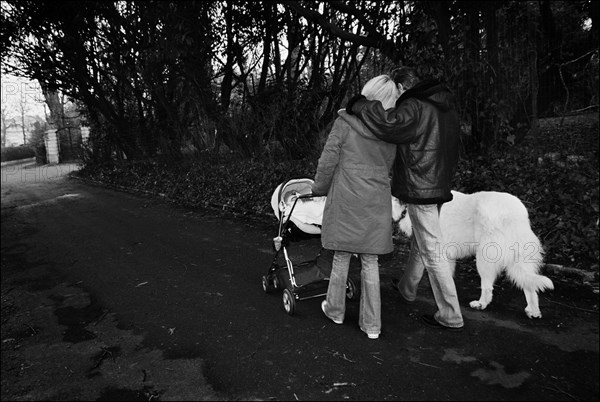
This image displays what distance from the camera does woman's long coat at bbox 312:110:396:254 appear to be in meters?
3.38

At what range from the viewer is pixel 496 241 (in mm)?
3807

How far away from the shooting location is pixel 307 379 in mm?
3037

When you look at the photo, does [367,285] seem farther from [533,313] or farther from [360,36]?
[360,36]

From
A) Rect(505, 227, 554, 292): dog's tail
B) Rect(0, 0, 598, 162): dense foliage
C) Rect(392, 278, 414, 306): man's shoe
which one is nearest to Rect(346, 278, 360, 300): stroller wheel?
Rect(392, 278, 414, 306): man's shoe

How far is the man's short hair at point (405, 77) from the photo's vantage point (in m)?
3.56

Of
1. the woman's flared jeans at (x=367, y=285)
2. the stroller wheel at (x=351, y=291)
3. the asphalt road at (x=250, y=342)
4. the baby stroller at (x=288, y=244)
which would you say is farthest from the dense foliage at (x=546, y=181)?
the woman's flared jeans at (x=367, y=285)

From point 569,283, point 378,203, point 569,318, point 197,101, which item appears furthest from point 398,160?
point 197,101

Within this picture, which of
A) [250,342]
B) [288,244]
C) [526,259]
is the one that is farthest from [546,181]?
[250,342]

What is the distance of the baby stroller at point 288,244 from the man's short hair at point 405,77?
1.32 meters

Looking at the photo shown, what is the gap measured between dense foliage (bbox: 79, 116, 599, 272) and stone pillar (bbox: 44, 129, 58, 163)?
32858mm

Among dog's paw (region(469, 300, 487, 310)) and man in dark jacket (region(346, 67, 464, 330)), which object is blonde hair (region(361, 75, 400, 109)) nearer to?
man in dark jacket (region(346, 67, 464, 330))

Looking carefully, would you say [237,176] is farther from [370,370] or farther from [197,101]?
[370,370]

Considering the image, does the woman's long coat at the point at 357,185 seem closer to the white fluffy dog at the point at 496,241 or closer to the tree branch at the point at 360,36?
the white fluffy dog at the point at 496,241

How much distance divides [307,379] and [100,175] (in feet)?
64.8
